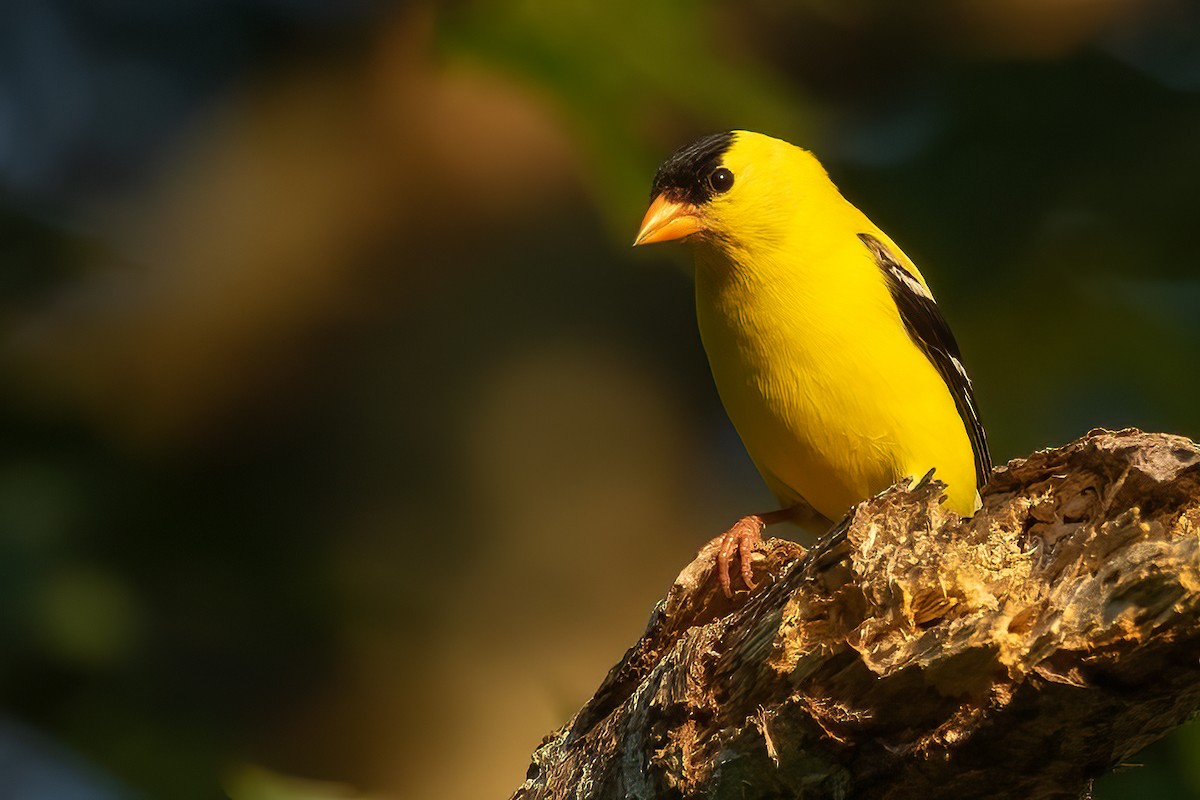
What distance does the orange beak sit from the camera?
3355 mm

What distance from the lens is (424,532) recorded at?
4824mm

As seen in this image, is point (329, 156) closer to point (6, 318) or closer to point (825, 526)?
point (6, 318)

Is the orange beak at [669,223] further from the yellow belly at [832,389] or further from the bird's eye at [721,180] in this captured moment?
the yellow belly at [832,389]

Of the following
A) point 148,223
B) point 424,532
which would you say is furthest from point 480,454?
point 148,223

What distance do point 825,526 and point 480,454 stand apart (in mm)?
1655

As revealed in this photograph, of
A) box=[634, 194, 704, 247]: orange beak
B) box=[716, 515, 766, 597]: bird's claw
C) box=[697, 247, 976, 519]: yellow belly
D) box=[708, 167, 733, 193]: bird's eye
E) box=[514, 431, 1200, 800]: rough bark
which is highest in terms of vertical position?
box=[708, 167, 733, 193]: bird's eye

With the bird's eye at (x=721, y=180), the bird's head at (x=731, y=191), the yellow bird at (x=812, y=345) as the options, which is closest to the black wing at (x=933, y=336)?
the yellow bird at (x=812, y=345)

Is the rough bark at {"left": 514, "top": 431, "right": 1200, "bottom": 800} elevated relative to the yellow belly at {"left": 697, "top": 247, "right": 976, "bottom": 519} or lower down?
lower down

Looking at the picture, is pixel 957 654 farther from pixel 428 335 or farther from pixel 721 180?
pixel 428 335

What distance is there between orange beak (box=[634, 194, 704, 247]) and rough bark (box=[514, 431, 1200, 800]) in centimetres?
141

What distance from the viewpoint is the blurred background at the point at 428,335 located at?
443cm

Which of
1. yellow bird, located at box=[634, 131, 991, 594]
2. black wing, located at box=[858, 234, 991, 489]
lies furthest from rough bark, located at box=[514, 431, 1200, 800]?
black wing, located at box=[858, 234, 991, 489]

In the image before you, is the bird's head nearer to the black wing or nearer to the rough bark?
the black wing

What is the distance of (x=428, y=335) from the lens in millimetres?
4938
